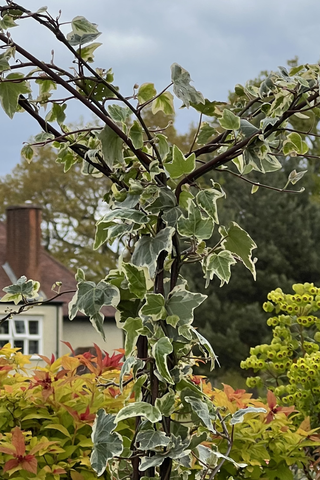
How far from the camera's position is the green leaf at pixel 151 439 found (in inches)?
52.7

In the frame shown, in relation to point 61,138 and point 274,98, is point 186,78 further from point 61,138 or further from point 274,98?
point 61,138

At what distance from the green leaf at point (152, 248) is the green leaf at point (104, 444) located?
41cm

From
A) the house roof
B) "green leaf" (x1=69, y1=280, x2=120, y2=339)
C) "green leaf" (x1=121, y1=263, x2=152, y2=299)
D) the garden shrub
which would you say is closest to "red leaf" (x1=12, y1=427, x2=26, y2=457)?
the garden shrub

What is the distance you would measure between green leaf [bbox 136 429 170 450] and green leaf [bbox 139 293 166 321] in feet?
0.85

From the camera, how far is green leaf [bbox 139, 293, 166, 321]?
137cm

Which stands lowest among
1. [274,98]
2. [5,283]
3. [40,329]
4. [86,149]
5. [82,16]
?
[40,329]

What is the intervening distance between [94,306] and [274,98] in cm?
75

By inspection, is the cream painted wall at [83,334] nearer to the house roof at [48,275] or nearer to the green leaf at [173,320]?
the house roof at [48,275]

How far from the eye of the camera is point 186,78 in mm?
1474

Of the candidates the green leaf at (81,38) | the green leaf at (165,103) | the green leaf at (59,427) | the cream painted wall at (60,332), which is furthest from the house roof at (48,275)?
the green leaf at (81,38)

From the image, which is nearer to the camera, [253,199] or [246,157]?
[246,157]

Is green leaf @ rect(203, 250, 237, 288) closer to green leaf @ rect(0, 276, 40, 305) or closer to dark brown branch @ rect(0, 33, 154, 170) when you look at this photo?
dark brown branch @ rect(0, 33, 154, 170)

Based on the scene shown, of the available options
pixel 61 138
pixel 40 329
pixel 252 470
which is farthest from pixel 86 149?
pixel 40 329

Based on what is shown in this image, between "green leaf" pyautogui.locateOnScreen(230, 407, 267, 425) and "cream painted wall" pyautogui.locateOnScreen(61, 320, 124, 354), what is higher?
"green leaf" pyautogui.locateOnScreen(230, 407, 267, 425)
